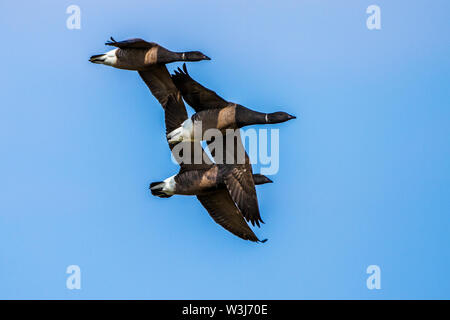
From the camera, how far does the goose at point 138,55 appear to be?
733 inches

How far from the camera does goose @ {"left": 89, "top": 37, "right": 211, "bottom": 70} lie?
61.1 ft

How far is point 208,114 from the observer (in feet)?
60.1

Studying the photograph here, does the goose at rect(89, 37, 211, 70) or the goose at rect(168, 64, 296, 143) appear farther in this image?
the goose at rect(89, 37, 211, 70)

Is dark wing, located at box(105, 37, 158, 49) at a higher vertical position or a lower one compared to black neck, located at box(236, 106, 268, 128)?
higher

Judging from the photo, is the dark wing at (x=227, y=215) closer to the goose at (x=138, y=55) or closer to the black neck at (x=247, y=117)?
the black neck at (x=247, y=117)

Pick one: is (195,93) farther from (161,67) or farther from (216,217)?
(216,217)

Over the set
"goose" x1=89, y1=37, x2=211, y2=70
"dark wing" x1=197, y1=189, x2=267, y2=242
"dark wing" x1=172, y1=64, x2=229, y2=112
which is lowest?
"dark wing" x1=197, y1=189, x2=267, y2=242

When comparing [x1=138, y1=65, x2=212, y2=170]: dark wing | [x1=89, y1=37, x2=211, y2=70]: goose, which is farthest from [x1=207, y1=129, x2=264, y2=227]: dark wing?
[x1=89, y1=37, x2=211, y2=70]: goose

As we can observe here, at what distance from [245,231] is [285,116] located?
2.62m

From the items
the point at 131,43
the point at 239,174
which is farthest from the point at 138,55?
the point at 239,174

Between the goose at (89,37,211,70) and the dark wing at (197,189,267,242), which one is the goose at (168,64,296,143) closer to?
the goose at (89,37,211,70)

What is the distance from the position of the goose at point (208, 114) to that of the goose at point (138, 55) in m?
0.32

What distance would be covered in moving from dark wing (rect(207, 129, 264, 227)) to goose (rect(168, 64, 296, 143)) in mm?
368
